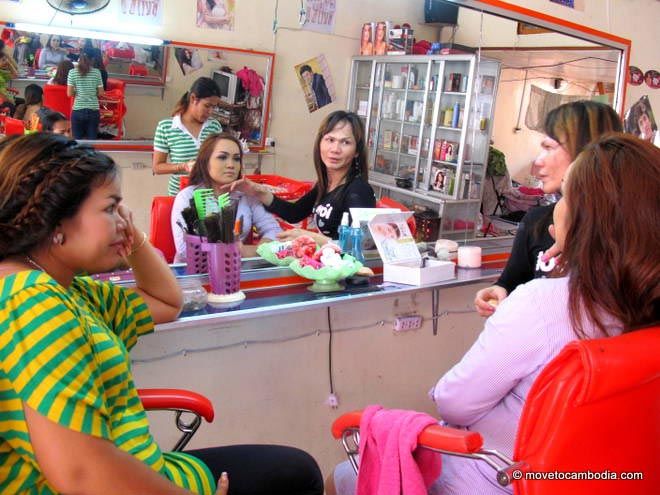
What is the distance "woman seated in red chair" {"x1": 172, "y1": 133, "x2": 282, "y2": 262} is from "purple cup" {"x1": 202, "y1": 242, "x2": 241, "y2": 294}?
45 centimetres

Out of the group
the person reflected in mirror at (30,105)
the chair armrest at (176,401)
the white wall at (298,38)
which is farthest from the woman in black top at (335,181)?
the chair armrest at (176,401)

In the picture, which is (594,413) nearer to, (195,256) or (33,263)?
(33,263)

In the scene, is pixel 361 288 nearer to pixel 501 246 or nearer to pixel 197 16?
pixel 501 246

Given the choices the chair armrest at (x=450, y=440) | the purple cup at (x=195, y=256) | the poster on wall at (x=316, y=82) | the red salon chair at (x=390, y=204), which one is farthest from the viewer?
the poster on wall at (x=316, y=82)

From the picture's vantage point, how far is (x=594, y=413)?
38.9 inches

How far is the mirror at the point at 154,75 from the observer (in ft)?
7.09

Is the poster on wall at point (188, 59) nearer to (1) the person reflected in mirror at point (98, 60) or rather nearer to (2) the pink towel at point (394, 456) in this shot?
(1) the person reflected in mirror at point (98, 60)

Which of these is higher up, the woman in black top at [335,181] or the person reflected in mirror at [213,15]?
the person reflected in mirror at [213,15]

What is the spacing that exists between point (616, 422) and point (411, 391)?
1.43 meters

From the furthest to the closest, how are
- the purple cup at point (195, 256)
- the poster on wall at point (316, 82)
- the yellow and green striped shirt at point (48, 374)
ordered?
the poster on wall at point (316, 82) < the purple cup at point (195, 256) < the yellow and green striped shirt at point (48, 374)

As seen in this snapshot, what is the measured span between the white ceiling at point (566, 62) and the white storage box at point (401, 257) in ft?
3.94

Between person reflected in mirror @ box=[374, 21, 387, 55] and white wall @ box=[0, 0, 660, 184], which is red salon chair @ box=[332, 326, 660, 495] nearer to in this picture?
white wall @ box=[0, 0, 660, 184]

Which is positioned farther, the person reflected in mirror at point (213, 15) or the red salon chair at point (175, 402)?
the person reflected in mirror at point (213, 15)

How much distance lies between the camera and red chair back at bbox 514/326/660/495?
3.17ft
